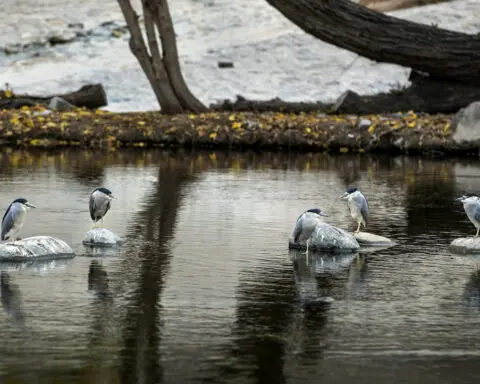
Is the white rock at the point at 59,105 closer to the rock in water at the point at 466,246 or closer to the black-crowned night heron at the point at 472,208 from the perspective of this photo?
the rock in water at the point at 466,246

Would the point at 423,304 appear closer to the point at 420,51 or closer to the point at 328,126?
the point at 328,126

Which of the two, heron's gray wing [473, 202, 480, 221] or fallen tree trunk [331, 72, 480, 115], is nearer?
heron's gray wing [473, 202, 480, 221]

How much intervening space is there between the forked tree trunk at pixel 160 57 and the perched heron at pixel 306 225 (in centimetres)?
1478

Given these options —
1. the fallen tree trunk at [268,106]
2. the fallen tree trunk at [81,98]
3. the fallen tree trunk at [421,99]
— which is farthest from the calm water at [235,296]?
the fallen tree trunk at [81,98]

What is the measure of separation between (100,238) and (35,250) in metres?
1.08

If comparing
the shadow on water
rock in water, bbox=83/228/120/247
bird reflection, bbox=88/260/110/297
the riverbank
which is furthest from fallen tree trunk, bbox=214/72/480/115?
bird reflection, bbox=88/260/110/297

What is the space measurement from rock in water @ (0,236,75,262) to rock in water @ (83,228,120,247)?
0.68m

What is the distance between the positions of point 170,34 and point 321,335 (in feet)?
61.3

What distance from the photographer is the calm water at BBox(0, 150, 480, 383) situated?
7.58 metres

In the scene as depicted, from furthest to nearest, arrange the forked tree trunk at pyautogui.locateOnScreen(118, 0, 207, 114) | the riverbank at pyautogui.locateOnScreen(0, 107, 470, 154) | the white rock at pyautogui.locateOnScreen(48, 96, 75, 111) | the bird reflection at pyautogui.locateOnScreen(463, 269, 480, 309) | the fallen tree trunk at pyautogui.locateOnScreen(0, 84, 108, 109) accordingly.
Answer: the fallen tree trunk at pyautogui.locateOnScreen(0, 84, 108, 109)
the white rock at pyautogui.locateOnScreen(48, 96, 75, 111)
the forked tree trunk at pyautogui.locateOnScreen(118, 0, 207, 114)
the riverbank at pyautogui.locateOnScreen(0, 107, 470, 154)
the bird reflection at pyautogui.locateOnScreen(463, 269, 480, 309)

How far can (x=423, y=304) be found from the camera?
373 inches

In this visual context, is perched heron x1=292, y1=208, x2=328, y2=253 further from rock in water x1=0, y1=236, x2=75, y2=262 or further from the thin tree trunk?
the thin tree trunk

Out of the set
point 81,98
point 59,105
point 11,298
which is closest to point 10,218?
point 11,298

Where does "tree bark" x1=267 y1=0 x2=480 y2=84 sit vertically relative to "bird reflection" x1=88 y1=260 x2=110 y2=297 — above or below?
above
